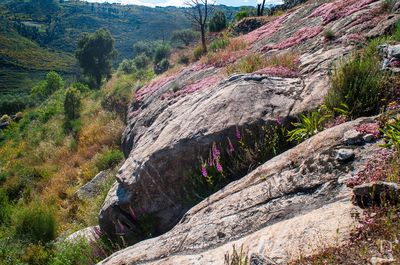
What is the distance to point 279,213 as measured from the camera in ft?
11.0

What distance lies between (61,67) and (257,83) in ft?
491

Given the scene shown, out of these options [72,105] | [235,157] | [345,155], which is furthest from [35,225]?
[72,105]

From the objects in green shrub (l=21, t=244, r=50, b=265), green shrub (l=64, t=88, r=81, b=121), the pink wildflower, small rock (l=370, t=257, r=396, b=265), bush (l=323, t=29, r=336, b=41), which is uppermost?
bush (l=323, t=29, r=336, b=41)

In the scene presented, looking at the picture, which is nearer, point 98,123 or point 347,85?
point 347,85

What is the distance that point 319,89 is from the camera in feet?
20.7

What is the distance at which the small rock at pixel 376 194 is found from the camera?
2641 millimetres

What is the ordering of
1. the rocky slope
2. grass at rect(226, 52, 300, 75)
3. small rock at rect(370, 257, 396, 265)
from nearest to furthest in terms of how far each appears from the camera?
small rock at rect(370, 257, 396, 265), the rocky slope, grass at rect(226, 52, 300, 75)

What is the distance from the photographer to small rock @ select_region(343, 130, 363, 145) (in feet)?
12.6

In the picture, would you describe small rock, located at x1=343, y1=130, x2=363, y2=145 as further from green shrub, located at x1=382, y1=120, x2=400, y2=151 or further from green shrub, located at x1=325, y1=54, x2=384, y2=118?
green shrub, located at x1=325, y1=54, x2=384, y2=118

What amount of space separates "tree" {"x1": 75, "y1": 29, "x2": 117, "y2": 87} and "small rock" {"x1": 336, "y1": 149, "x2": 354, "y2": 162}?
41581 mm

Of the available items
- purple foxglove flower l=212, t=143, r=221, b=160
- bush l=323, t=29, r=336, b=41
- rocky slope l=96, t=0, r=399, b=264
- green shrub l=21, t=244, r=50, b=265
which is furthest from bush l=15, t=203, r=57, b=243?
bush l=323, t=29, r=336, b=41

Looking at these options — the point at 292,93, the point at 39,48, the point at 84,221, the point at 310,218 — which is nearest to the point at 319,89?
the point at 292,93

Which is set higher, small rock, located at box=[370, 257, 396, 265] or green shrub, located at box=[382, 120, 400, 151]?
green shrub, located at box=[382, 120, 400, 151]

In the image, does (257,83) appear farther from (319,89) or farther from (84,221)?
(84,221)
